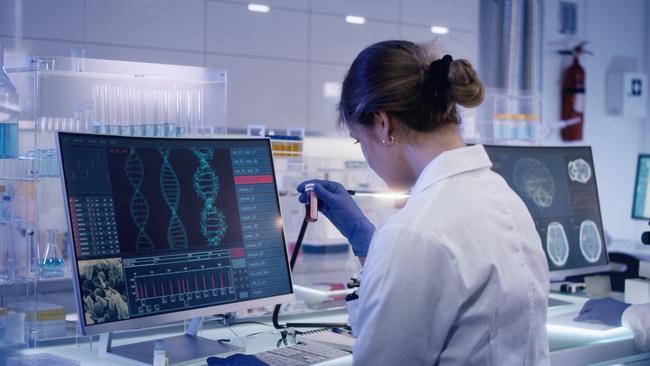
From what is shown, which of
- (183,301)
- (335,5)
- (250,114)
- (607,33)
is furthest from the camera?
(607,33)

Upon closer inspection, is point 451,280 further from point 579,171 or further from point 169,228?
point 579,171

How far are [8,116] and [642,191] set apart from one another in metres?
2.48

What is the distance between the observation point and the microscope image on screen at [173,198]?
1.87 meters

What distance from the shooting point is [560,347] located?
2248 mm

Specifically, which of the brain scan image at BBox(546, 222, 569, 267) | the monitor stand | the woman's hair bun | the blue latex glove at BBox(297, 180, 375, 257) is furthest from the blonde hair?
the brain scan image at BBox(546, 222, 569, 267)

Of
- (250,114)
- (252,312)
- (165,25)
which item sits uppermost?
(165,25)

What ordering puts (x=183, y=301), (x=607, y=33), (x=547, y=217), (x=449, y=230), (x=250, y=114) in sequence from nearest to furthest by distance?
1. (x=449, y=230)
2. (x=183, y=301)
3. (x=547, y=217)
4. (x=250, y=114)
5. (x=607, y=33)

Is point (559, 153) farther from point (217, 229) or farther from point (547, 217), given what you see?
point (217, 229)

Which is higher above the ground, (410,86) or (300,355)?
(410,86)

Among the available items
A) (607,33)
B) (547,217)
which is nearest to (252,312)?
(547,217)

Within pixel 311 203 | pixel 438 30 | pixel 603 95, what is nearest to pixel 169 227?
pixel 311 203

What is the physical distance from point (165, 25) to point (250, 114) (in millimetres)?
731

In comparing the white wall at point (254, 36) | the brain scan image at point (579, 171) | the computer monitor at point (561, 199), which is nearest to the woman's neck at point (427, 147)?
the computer monitor at point (561, 199)

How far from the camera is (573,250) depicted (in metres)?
2.84
